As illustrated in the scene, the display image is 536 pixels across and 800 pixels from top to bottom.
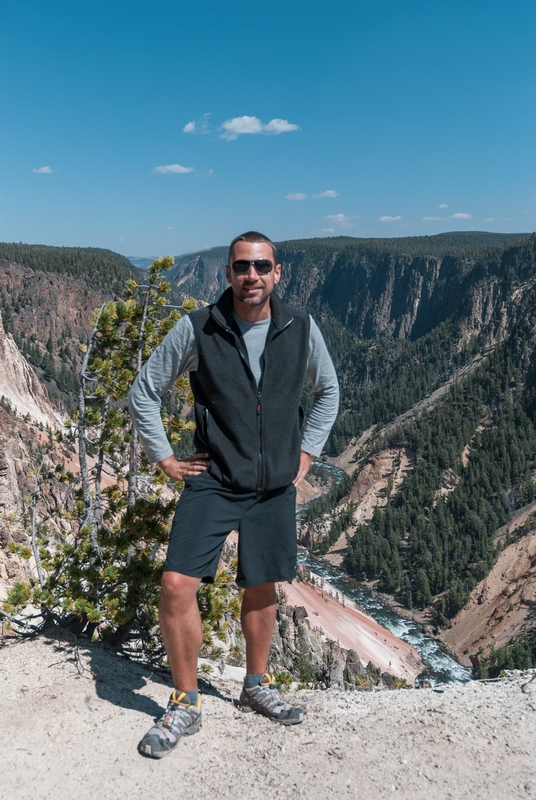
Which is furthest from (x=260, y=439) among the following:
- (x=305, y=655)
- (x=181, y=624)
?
(x=305, y=655)

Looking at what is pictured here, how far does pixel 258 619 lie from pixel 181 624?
787mm

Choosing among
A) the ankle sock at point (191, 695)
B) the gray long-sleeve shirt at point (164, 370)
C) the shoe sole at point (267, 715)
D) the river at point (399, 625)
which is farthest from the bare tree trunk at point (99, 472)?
the river at point (399, 625)

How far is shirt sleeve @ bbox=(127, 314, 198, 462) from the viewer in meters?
4.59

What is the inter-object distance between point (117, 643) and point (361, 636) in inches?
2036

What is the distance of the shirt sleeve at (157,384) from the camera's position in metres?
4.59

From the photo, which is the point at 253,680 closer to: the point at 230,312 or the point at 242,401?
the point at 242,401

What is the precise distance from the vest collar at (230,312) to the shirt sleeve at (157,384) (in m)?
0.23

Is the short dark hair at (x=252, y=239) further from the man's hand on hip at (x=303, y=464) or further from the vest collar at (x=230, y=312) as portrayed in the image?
the man's hand on hip at (x=303, y=464)

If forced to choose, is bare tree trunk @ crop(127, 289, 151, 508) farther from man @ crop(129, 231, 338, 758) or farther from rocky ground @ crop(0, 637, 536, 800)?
man @ crop(129, 231, 338, 758)

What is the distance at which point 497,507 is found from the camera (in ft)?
310

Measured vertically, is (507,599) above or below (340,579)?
above

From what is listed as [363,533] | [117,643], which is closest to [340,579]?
[363,533]

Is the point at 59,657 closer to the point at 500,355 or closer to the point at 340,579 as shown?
the point at 340,579

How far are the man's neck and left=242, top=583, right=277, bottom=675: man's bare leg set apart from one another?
2124mm
